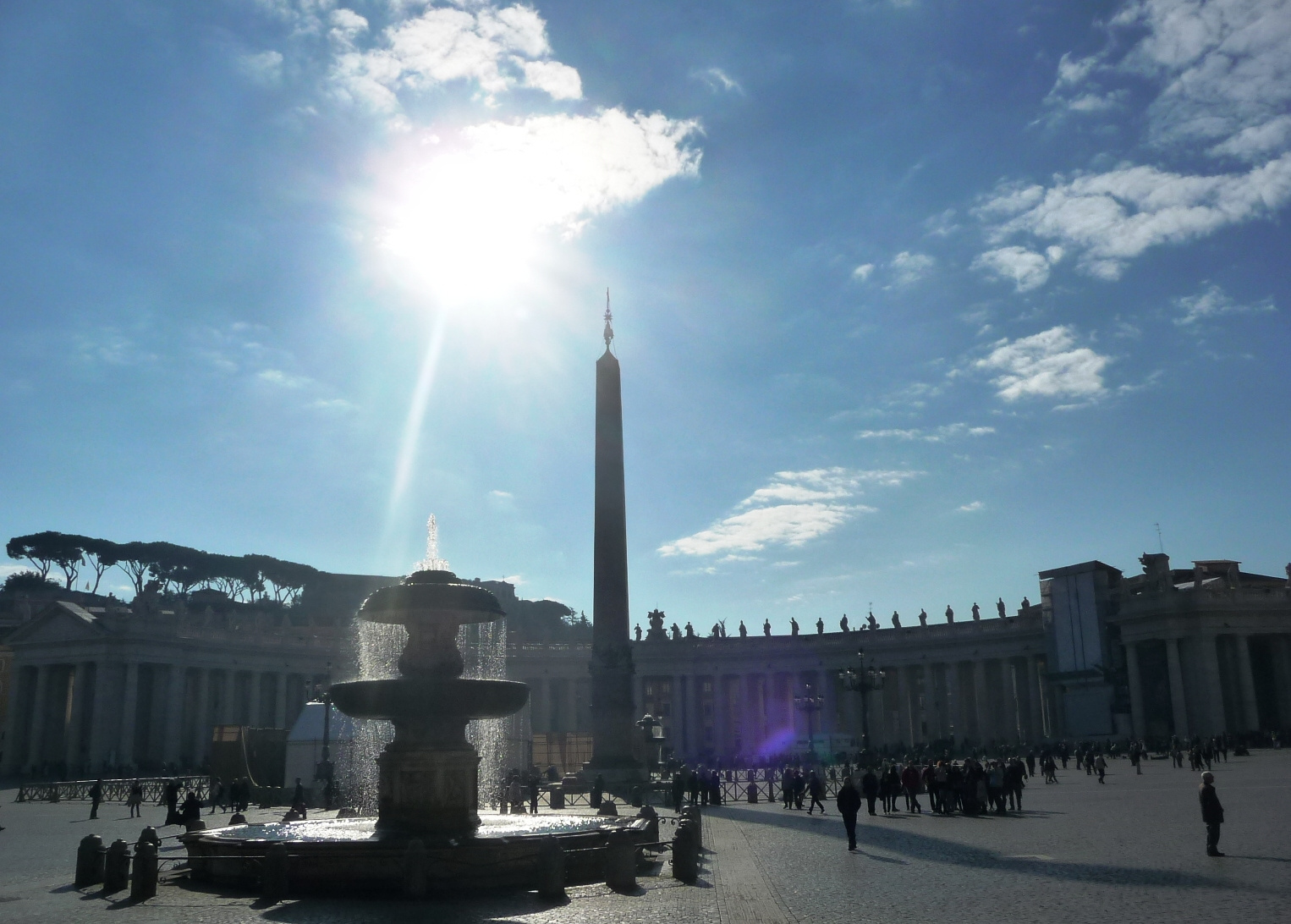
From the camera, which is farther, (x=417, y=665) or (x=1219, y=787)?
(x=1219, y=787)

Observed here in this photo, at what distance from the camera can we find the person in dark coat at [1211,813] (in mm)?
15688

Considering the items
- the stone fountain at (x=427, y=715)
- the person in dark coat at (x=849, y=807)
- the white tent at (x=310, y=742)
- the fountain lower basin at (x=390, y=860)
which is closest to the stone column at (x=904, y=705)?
the white tent at (x=310, y=742)

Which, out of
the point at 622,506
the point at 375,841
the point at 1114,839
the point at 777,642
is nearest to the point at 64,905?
the point at 375,841

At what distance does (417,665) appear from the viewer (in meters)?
17.6

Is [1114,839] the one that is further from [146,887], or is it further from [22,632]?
[22,632]

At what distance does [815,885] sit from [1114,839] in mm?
7754

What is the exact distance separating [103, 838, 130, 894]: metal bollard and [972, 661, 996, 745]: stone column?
213 feet

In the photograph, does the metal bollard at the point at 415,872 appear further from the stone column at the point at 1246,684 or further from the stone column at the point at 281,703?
the stone column at the point at 281,703

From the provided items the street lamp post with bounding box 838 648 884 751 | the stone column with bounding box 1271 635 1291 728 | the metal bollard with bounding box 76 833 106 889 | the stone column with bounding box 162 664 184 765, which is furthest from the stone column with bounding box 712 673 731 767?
the metal bollard with bounding box 76 833 106 889

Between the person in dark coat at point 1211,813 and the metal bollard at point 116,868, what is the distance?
15810 millimetres

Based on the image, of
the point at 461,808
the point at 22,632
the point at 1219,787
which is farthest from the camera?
the point at 22,632

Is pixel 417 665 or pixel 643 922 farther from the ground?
pixel 417 665

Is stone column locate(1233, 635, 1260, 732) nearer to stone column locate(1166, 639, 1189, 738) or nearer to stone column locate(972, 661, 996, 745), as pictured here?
stone column locate(1166, 639, 1189, 738)

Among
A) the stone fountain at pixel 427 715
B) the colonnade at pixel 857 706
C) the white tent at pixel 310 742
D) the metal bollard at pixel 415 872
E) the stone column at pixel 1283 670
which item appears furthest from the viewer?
the colonnade at pixel 857 706
